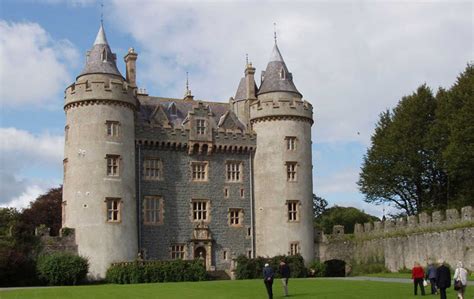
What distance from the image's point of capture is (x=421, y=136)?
5231 cm

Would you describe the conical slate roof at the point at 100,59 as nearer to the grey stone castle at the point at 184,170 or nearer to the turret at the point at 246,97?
the grey stone castle at the point at 184,170

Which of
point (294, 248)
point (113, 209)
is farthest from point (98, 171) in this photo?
point (294, 248)

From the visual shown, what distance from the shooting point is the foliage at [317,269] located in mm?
45841

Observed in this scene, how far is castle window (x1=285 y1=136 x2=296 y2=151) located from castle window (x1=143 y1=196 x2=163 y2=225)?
9102 mm

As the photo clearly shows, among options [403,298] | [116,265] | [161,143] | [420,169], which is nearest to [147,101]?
[161,143]

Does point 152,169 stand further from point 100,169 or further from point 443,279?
point 443,279

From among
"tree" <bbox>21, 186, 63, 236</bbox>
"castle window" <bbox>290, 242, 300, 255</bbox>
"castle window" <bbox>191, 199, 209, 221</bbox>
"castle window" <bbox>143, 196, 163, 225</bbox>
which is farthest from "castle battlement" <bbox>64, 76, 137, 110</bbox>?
"tree" <bbox>21, 186, 63, 236</bbox>

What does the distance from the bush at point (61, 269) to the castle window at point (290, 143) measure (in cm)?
1571

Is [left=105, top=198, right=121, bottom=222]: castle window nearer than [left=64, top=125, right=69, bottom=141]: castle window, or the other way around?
[left=105, top=198, right=121, bottom=222]: castle window

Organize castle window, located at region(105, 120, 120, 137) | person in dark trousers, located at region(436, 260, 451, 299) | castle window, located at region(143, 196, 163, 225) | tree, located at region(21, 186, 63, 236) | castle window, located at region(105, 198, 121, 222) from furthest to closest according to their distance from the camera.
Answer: tree, located at region(21, 186, 63, 236), castle window, located at region(143, 196, 163, 225), castle window, located at region(105, 120, 120, 137), castle window, located at region(105, 198, 121, 222), person in dark trousers, located at region(436, 260, 451, 299)

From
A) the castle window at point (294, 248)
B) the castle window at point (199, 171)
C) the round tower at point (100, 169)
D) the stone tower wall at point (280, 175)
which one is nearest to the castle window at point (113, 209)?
the round tower at point (100, 169)

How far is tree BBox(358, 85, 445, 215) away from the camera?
5225cm

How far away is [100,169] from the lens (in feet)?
139

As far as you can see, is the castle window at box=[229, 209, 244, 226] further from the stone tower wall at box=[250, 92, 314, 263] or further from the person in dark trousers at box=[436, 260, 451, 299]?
the person in dark trousers at box=[436, 260, 451, 299]
